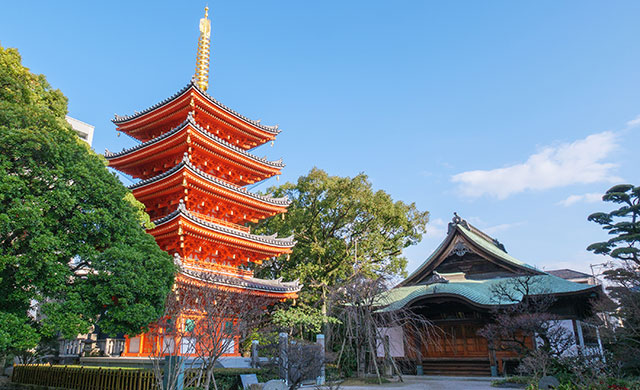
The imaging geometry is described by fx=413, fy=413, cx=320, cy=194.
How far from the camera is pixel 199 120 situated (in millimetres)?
21312

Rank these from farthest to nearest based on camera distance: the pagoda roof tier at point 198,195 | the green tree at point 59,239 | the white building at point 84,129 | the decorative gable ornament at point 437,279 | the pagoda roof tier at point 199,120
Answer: the white building at point 84,129 → the pagoda roof tier at point 199,120 → the decorative gable ornament at point 437,279 → the pagoda roof tier at point 198,195 → the green tree at point 59,239

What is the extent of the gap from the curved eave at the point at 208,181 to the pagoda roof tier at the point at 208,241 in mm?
1592

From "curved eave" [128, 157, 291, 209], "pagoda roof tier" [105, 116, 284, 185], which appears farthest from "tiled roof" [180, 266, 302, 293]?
"pagoda roof tier" [105, 116, 284, 185]

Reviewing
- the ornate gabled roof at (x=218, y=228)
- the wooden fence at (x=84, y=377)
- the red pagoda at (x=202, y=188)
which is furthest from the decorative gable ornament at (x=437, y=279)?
the wooden fence at (x=84, y=377)

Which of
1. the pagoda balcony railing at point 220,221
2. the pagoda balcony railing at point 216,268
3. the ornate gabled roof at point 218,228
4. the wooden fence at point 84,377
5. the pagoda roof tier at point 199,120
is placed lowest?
the wooden fence at point 84,377

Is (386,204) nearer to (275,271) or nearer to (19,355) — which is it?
(275,271)

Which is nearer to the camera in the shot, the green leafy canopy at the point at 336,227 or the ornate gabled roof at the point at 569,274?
the green leafy canopy at the point at 336,227

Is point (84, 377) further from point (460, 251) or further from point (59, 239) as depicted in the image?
point (460, 251)

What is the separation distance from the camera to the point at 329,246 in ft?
89.1

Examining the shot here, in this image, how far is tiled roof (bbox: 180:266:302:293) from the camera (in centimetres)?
1573

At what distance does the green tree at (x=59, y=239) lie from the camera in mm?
8492

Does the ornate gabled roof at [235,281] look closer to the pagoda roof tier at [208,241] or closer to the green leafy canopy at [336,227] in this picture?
the pagoda roof tier at [208,241]

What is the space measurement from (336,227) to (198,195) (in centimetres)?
1110

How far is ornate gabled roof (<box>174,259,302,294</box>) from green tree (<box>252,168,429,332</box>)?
18.2 feet
